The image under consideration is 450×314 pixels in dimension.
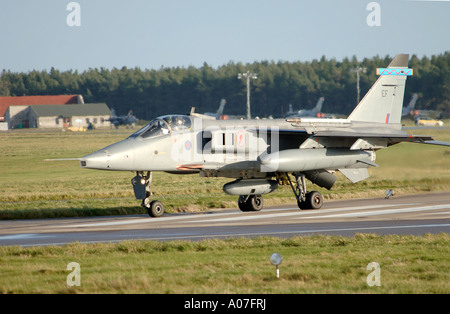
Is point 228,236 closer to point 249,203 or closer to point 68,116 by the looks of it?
point 249,203

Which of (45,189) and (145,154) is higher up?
(145,154)

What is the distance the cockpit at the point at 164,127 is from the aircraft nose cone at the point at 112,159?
783 millimetres

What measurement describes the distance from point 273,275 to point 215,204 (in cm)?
1362

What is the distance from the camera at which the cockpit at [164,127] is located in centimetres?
2050

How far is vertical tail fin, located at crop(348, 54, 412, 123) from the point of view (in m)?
24.5

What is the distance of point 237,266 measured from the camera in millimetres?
12086

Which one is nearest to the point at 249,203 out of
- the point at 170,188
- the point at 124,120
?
the point at 170,188

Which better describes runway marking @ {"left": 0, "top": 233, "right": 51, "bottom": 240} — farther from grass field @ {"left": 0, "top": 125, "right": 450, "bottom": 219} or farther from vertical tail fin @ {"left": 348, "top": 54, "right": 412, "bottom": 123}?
vertical tail fin @ {"left": 348, "top": 54, "right": 412, "bottom": 123}

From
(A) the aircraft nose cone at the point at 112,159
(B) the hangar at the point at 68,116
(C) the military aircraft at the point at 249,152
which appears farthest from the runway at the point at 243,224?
(B) the hangar at the point at 68,116

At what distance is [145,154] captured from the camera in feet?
66.0

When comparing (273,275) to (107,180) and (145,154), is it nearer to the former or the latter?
(145,154)

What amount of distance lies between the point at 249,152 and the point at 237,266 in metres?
9.71
